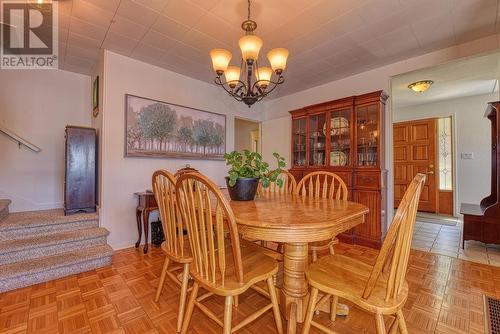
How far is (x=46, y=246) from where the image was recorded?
2248 mm

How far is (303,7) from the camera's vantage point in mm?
1971

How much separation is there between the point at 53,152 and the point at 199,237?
3.39 m

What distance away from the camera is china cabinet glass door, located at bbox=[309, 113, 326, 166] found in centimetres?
347

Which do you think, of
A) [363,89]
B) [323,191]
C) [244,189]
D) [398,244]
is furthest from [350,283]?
[363,89]

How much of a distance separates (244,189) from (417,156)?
5.17 meters

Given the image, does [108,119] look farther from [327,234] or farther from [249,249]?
[327,234]

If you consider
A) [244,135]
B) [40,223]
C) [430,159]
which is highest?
[244,135]

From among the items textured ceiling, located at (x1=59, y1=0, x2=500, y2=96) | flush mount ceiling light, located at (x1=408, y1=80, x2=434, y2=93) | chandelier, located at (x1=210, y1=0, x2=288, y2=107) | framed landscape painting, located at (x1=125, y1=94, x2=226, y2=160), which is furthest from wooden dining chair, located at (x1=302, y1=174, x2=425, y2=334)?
flush mount ceiling light, located at (x1=408, y1=80, x2=434, y2=93)

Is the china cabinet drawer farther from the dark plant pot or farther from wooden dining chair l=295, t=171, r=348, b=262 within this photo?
the dark plant pot

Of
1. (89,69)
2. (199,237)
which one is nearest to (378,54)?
(199,237)

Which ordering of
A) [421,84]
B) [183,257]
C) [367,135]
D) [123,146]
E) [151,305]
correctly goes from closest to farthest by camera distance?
[183,257] < [151,305] < [123,146] < [367,135] < [421,84]

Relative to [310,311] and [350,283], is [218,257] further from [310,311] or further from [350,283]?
[350,283]

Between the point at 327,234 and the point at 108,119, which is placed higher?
the point at 108,119

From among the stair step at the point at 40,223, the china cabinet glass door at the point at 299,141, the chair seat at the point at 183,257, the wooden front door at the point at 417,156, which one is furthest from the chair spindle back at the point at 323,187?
the wooden front door at the point at 417,156
